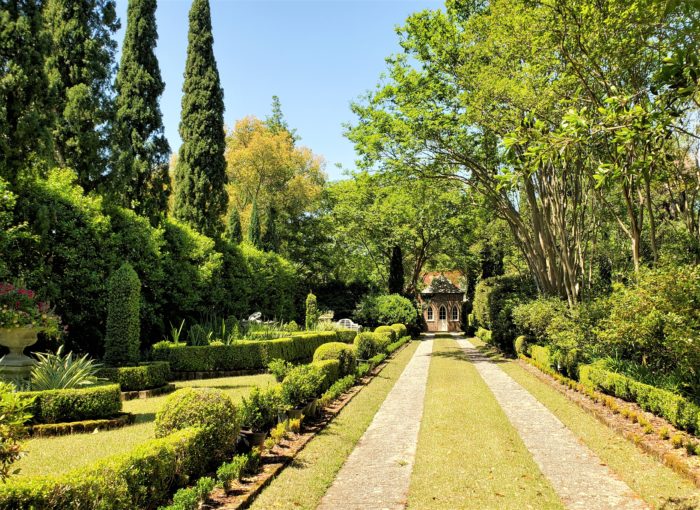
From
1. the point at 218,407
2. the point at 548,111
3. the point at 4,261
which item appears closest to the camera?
the point at 218,407

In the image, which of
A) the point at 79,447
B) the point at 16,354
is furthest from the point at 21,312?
the point at 79,447

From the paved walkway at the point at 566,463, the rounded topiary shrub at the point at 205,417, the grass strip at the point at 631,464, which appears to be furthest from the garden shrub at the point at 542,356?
the rounded topiary shrub at the point at 205,417

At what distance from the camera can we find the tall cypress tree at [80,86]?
15172 mm

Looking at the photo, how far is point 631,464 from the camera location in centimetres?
676

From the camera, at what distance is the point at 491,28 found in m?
14.4

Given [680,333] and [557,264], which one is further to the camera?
[557,264]

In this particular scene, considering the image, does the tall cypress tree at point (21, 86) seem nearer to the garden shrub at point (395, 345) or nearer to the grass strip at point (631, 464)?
the grass strip at point (631, 464)

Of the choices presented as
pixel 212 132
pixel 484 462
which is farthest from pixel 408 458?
pixel 212 132

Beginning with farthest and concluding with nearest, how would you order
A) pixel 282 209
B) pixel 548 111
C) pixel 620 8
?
pixel 282 209, pixel 548 111, pixel 620 8

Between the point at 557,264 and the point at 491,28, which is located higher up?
the point at 491,28

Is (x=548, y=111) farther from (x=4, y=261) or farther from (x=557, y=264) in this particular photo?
(x=4, y=261)

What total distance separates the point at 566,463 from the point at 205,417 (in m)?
4.87

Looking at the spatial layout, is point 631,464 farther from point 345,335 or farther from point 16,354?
point 345,335

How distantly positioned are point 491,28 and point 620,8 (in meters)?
4.94
